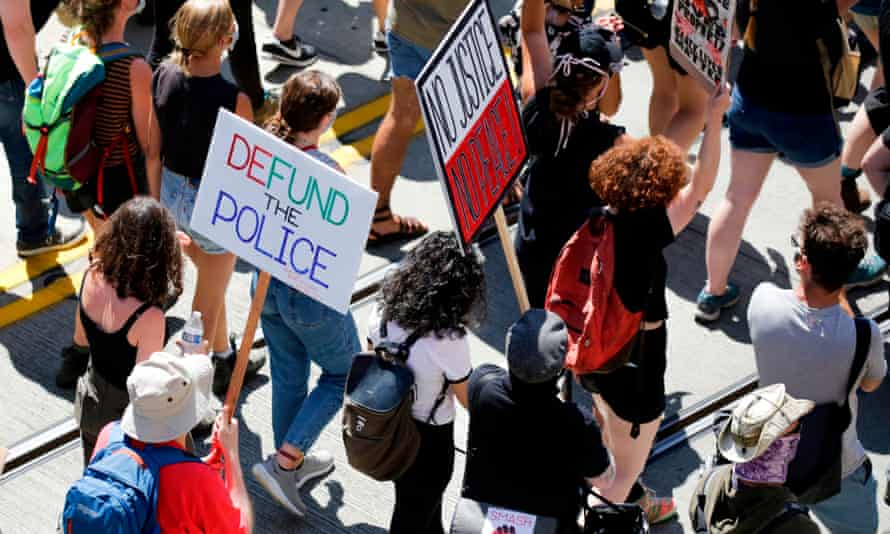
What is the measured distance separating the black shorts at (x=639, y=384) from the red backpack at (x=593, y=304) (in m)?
0.07

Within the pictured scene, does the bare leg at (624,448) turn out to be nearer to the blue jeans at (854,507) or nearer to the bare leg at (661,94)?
the blue jeans at (854,507)

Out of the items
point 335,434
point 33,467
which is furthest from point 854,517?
point 33,467

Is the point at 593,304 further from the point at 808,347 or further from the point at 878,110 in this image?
the point at 878,110

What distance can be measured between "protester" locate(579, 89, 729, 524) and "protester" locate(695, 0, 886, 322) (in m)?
0.93

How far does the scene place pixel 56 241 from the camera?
689 cm

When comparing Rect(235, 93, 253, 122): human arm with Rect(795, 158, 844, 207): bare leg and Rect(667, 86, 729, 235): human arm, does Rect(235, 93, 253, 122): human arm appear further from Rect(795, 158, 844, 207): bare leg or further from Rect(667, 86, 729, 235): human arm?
Rect(795, 158, 844, 207): bare leg

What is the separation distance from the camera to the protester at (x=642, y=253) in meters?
4.66

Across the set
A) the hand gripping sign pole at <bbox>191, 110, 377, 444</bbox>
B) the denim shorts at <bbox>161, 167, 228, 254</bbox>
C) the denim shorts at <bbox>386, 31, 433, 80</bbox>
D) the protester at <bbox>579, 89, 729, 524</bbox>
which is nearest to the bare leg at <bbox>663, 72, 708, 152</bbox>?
the denim shorts at <bbox>386, 31, 433, 80</bbox>

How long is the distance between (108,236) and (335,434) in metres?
1.66

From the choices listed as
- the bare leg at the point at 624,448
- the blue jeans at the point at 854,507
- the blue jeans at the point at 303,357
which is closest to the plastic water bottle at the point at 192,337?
the blue jeans at the point at 303,357

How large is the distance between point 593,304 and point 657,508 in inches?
41.2

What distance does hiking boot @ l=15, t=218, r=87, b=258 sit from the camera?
269 inches

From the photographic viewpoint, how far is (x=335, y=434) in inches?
229

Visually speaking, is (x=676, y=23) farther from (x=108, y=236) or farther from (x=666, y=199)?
(x=108, y=236)
